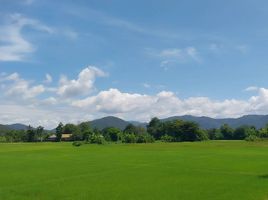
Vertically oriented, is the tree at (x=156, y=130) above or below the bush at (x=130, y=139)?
above

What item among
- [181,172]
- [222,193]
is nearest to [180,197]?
[222,193]

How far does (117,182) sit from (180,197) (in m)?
7.82

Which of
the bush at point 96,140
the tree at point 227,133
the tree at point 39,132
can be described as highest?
the tree at point 39,132

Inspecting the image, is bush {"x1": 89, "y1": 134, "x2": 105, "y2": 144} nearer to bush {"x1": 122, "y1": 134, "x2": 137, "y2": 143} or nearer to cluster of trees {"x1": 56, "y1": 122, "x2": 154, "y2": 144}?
cluster of trees {"x1": 56, "y1": 122, "x2": 154, "y2": 144}

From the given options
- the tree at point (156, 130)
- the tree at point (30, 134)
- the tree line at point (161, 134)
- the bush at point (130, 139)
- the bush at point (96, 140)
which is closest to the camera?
the bush at point (96, 140)

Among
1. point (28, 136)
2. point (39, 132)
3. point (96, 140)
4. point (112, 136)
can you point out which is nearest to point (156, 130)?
point (112, 136)

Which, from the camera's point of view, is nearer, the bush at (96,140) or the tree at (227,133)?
the bush at (96,140)

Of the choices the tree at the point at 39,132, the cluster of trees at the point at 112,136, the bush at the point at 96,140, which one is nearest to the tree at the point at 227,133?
the cluster of trees at the point at 112,136

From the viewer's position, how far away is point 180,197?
2266 centimetres

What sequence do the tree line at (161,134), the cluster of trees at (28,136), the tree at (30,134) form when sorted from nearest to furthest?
the tree line at (161,134)
the tree at (30,134)
the cluster of trees at (28,136)

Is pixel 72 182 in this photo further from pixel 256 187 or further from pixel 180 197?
pixel 256 187

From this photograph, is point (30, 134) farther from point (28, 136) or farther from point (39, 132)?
point (39, 132)

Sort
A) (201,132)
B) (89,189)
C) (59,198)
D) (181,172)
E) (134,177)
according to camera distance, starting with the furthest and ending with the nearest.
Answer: (201,132)
(181,172)
(134,177)
(89,189)
(59,198)

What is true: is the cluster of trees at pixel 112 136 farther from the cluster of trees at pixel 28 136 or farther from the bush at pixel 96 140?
the cluster of trees at pixel 28 136
